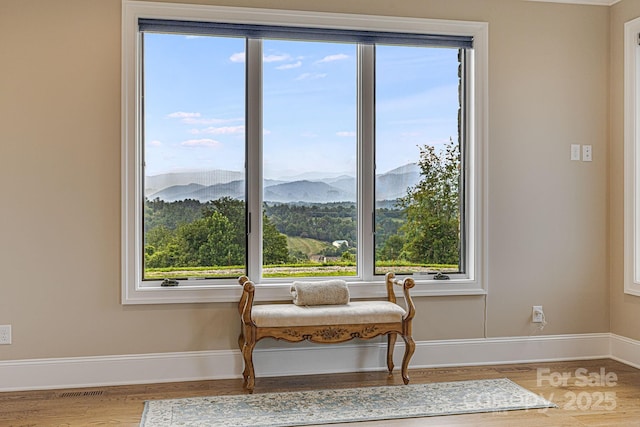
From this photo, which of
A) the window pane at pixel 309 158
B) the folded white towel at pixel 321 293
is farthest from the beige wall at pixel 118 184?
the folded white towel at pixel 321 293

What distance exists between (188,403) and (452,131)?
2.48 metres

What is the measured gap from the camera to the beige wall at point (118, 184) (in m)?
3.52

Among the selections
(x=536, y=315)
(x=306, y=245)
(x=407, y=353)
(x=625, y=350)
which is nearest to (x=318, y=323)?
(x=407, y=353)

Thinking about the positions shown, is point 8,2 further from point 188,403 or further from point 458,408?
point 458,408

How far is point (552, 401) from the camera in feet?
10.8

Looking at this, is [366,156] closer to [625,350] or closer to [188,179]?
[188,179]

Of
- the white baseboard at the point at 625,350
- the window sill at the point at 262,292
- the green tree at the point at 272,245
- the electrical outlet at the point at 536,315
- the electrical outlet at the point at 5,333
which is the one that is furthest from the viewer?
the electrical outlet at the point at 536,315

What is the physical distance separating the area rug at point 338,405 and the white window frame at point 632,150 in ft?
4.26

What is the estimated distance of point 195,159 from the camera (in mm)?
3848

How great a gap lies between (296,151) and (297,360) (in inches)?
54.1

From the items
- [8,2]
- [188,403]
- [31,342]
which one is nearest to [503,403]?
[188,403]

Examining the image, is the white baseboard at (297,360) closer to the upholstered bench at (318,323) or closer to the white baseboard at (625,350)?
the white baseboard at (625,350)

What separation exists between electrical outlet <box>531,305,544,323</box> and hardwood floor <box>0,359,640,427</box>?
0.98 feet

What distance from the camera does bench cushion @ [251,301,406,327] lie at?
338cm
